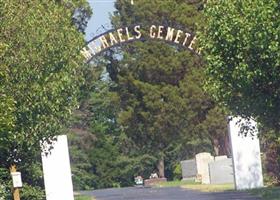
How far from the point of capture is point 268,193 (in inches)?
1336

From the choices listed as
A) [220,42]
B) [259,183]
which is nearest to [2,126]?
[220,42]

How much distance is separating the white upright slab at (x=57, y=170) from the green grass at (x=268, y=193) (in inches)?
266

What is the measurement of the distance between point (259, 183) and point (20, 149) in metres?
13.9

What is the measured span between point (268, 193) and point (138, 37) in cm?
1178

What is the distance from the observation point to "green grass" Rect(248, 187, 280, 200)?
3206cm

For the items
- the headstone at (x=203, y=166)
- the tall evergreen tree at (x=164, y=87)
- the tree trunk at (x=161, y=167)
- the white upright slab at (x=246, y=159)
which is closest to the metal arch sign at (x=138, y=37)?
the white upright slab at (x=246, y=159)

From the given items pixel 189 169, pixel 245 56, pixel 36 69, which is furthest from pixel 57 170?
pixel 189 169

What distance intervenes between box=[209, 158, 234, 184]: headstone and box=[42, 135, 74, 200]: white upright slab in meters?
14.3

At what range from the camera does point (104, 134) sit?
306 feet

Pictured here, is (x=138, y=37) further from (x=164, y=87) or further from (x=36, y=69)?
(x=164, y=87)

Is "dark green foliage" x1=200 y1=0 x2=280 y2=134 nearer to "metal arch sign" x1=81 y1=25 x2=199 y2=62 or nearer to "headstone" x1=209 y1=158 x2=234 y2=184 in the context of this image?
"metal arch sign" x1=81 y1=25 x2=199 y2=62

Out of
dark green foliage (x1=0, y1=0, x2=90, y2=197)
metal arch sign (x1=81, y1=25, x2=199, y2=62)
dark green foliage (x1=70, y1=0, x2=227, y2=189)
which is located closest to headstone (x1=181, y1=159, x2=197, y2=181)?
dark green foliage (x1=70, y1=0, x2=227, y2=189)

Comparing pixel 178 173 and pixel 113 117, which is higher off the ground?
pixel 113 117

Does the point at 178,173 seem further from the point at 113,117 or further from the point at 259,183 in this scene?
the point at 259,183
